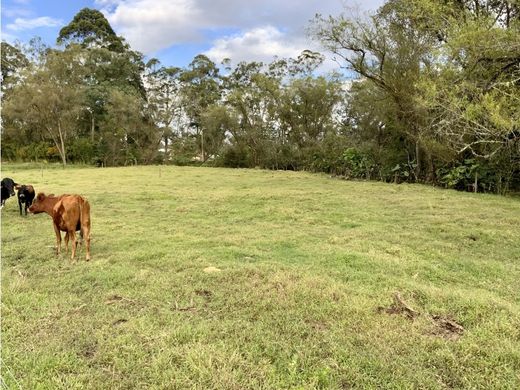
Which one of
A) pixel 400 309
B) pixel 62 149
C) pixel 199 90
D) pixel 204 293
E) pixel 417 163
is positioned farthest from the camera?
pixel 199 90

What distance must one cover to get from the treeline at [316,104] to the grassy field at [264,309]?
3.20 m

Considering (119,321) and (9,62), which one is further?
(9,62)

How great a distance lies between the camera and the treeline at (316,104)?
8.08 metres

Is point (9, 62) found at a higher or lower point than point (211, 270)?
higher

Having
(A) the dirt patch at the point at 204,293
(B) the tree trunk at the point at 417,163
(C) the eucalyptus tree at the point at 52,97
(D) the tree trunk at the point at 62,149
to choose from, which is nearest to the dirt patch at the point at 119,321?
(A) the dirt patch at the point at 204,293

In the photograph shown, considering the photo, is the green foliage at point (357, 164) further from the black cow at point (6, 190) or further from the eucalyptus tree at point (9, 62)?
the eucalyptus tree at point (9, 62)

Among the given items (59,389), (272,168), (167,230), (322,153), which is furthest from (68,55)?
(59,389)

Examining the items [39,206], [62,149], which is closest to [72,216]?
[39,206]

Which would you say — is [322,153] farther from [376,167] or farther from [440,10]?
Result: [440,10]

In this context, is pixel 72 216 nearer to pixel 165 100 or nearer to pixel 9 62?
pixel 165 100

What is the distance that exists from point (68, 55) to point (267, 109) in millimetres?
15891

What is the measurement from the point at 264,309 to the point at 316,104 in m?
23.8

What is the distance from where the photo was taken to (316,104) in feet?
86.3

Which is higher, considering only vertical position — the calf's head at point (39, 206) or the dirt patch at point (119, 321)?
the calf's head at point (39, 206)
